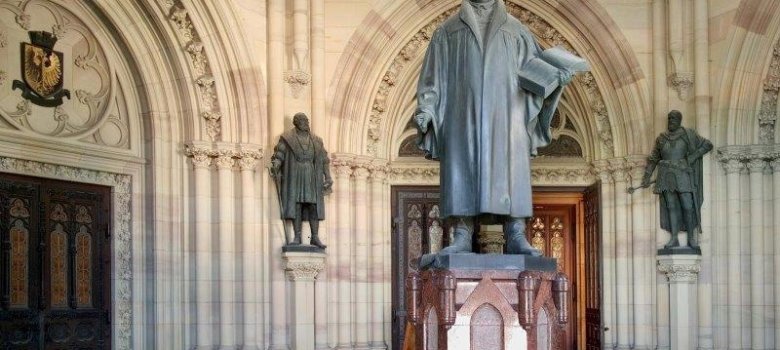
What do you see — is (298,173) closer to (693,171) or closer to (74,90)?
(74,90)

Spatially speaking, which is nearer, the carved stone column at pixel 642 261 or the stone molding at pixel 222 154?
the stone molding at pixel 222 154

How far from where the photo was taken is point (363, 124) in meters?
11.9

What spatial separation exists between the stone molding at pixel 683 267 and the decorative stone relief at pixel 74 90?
6.38 meters

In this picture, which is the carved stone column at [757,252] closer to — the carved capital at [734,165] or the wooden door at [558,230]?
the carved capital at [734,165]

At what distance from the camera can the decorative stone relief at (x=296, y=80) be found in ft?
36.4

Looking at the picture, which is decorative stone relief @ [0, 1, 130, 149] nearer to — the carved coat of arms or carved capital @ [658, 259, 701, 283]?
the carved coat of arms

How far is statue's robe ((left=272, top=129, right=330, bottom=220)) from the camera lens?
1066 centimetres

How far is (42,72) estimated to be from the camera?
398 inches

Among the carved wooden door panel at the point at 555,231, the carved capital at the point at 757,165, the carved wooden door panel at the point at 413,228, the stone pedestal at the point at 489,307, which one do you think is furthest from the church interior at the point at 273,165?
the stone pedestal at the point at 489,307

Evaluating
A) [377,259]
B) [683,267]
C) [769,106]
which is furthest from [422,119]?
[769,106]

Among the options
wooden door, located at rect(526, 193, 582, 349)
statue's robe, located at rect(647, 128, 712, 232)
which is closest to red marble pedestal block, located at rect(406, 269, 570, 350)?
statue's robe, located at rect(647, 128, 712, 232)

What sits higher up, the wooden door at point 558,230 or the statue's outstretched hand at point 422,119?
the statue's outstretched hand at point 422,119

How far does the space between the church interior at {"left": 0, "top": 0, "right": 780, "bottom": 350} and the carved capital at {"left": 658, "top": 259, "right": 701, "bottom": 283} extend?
3 centimetres

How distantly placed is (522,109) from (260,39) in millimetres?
6308
